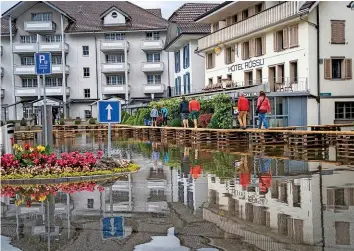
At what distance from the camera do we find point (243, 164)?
50.9ft

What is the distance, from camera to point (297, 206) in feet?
29.6

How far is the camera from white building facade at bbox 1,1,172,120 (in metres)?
70.9

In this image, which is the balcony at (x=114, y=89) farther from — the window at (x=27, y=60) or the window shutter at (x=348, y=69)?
the window shutter at (x=348, y=69)

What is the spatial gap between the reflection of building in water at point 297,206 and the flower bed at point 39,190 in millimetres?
2564

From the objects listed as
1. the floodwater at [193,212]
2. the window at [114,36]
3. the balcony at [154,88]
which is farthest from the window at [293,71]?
the window at [114,36]

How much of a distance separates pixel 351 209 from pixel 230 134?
16595 millimetres

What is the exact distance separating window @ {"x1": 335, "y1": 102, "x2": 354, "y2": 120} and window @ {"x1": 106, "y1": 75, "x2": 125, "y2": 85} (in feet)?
134

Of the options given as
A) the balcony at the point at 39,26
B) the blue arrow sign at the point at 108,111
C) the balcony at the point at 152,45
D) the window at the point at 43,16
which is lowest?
the blue arrow sign at the point at 108,111

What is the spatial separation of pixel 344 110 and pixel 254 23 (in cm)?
897

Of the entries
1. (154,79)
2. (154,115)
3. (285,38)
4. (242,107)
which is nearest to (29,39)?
(154,79)

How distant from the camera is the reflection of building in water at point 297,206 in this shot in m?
7.15

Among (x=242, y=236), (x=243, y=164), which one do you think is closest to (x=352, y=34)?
(x=243, y=164)

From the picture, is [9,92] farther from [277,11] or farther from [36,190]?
[36,190]

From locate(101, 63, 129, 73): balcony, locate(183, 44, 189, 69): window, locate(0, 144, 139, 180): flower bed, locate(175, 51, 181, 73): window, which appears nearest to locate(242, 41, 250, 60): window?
locate(183, 44, 189, 69): window
